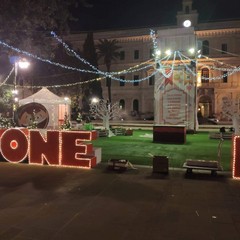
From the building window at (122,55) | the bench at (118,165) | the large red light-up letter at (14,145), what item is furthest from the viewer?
the building window at (122,55)

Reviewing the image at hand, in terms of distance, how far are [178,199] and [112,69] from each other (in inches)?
1954

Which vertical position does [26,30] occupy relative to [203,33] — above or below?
below

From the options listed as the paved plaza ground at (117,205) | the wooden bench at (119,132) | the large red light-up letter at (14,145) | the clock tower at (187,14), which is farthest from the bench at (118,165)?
the clock tower at (187,14)

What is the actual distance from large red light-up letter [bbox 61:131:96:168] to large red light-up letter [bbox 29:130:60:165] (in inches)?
12.3

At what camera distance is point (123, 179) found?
1009cm

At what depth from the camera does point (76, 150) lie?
11820 millimetres

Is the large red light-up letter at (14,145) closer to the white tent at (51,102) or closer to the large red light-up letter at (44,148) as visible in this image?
the large red light-up letter at (44,148)

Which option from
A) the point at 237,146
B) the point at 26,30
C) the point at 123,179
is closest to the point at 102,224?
the point at 123,179

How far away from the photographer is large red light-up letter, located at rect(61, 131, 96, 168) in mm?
11742

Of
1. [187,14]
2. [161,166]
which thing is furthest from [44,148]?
[187,14]

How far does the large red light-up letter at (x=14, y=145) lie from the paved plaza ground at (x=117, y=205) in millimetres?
1409

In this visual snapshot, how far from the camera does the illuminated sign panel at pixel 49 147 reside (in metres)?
11.8

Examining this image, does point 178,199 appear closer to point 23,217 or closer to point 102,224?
point 102,224

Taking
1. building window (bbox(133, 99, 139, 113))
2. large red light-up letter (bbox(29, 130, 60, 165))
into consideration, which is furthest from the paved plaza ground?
building window (bbox(133, 99, 139, 113))
